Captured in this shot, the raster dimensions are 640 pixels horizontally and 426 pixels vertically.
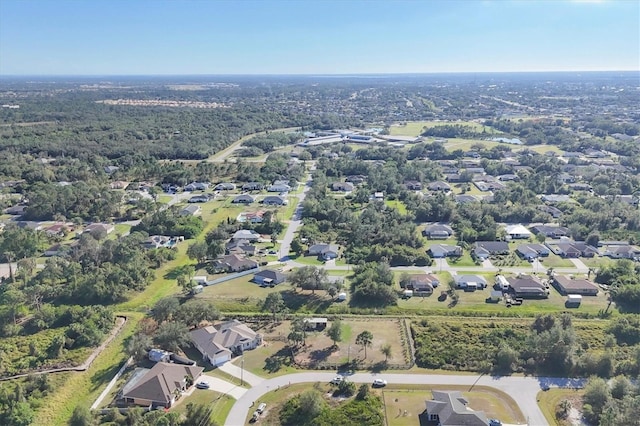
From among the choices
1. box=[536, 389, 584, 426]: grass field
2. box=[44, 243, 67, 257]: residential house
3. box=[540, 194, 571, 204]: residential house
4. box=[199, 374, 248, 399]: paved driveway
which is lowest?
box=[199, 374, 248, 399]: paved driveway

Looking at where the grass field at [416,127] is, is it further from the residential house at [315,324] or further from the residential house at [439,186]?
the residential house at [315,324]

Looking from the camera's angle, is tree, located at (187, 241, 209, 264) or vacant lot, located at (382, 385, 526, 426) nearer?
vacant lot, located at (382, 385, 526, 426)

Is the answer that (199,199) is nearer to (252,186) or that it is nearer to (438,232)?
(252,186)

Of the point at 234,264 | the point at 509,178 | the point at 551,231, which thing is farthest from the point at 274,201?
the point at 509,178

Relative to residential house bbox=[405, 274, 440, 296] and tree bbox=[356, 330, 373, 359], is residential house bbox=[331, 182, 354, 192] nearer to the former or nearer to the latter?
residential house bbox=[405, 274, 440, 296]

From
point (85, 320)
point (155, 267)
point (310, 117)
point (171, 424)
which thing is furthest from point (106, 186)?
point (310, 117)

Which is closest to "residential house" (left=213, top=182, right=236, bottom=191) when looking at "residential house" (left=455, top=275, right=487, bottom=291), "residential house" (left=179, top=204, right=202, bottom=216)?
"residential house" (left=179, top=204, right=202, bottom=216)
